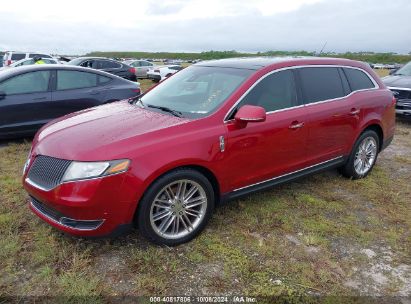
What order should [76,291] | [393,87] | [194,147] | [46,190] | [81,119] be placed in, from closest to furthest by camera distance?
[76,291] → [46,190] → [194,147] → [81,119] → [393,87]

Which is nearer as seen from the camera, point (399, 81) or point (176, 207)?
point (176, 207)

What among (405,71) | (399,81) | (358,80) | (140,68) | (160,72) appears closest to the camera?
(358,80)

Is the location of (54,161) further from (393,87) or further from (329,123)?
(393,87)

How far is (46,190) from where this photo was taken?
294cm

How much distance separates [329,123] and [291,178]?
0.82 meters

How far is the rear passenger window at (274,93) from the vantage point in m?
3.69

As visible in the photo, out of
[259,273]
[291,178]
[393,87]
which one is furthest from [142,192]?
[393,87]

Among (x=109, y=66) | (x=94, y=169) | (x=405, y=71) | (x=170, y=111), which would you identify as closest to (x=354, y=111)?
(x=170, y=111)

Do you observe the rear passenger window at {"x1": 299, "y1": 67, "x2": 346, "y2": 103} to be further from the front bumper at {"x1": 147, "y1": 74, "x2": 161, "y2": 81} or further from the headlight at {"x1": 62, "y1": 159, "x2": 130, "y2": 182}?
the front bumper at {"x1": 147, "y1": 74, "x2": 161, "y2": 81}

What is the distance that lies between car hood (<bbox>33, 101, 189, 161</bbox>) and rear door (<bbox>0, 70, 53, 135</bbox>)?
2.71 m

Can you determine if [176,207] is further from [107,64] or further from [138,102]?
[107,64]

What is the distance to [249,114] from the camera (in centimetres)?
330

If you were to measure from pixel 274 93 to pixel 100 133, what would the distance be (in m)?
1.87

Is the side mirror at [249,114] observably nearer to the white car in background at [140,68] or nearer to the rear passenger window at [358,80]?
the rear passenger window at [358,80]
